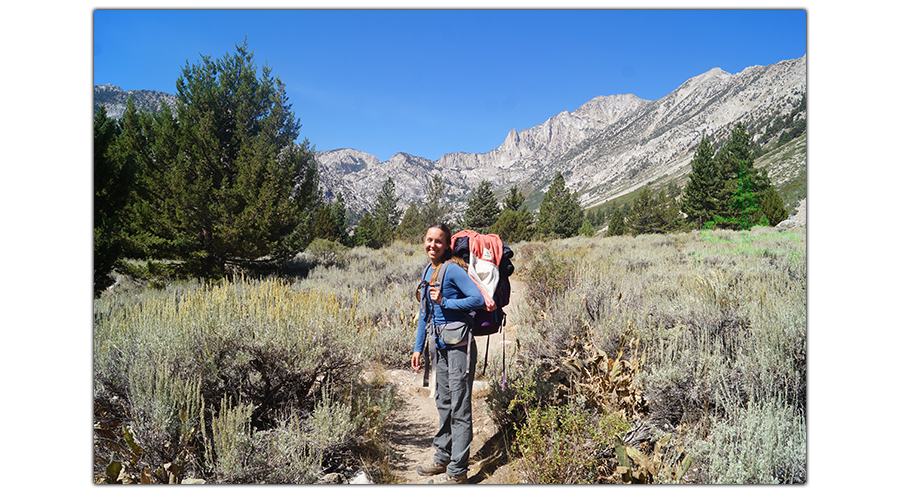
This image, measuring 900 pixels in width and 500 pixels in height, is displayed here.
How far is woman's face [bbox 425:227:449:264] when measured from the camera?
8.18 ft

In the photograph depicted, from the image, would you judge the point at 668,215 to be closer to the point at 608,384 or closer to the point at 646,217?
the point at 646,217

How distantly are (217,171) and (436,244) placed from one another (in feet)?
28.8

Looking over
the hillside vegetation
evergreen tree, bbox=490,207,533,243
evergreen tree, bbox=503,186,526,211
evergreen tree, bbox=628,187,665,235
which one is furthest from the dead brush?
evergreen tree, bbox=628,187,665,235

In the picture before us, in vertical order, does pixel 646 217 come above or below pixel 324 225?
above

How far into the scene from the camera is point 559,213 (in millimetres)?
35469

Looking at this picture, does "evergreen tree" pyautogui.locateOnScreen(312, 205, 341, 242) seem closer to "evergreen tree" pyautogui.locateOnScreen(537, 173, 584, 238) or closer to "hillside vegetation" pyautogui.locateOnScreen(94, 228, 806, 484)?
"evergreen tree" pyautogui.locateOnScreen(537, 173, 584, 238)

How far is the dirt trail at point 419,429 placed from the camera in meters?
2.78

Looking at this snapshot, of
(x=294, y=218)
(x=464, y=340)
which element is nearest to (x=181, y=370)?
(x=464, y=340)

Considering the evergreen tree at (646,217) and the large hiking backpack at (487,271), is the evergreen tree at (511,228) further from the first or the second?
the large hiking backpack at (487,271)

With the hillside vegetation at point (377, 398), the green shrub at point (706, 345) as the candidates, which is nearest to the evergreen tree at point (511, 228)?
the green shrub at point (706, 345)

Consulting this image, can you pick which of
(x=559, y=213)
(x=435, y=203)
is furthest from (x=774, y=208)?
(x=559, y=213)

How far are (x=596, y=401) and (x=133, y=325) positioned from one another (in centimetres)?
325

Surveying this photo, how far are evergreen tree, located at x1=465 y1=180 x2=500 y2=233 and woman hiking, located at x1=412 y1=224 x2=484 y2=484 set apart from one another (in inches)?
1051
